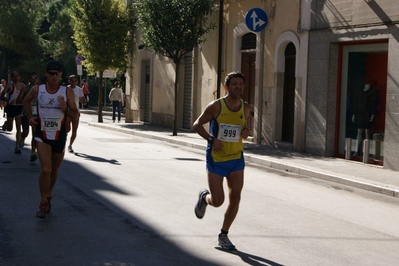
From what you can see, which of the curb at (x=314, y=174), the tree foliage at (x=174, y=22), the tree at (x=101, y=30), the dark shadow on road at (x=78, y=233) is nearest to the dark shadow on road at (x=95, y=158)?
the curb at (x=314, y=174)

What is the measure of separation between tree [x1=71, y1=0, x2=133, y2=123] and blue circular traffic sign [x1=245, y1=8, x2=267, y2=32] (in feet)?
36.1

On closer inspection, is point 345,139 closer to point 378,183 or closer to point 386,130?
point 386,130

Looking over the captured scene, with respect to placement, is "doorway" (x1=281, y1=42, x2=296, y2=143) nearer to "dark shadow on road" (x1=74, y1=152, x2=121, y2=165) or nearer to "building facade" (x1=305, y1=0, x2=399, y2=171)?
"building facade" (x1=305, y1=0, x2=399, y2=171)

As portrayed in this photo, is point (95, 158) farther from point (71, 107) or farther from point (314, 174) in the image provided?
point (71, 107)

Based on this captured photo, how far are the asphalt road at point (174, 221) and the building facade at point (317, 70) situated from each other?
10.9ft

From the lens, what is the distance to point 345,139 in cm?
1797

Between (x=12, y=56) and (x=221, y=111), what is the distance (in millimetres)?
53411

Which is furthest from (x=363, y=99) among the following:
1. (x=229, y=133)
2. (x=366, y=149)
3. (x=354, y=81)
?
(x=229, y=133)

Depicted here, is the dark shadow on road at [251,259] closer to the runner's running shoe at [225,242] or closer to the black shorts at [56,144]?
the runner's running shoe at [225,242]

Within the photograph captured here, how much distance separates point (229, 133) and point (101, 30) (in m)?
23.9

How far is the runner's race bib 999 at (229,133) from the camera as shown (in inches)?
297

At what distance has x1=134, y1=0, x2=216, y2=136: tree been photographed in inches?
927

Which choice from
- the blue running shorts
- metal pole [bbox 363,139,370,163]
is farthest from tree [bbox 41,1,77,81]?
the blue running shorts

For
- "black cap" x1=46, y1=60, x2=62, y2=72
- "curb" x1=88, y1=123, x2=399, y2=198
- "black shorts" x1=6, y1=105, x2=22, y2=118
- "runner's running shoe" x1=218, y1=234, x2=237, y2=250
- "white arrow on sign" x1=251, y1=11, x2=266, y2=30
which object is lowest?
"curb" x1=88, y1=123, x2=399, y2=198
